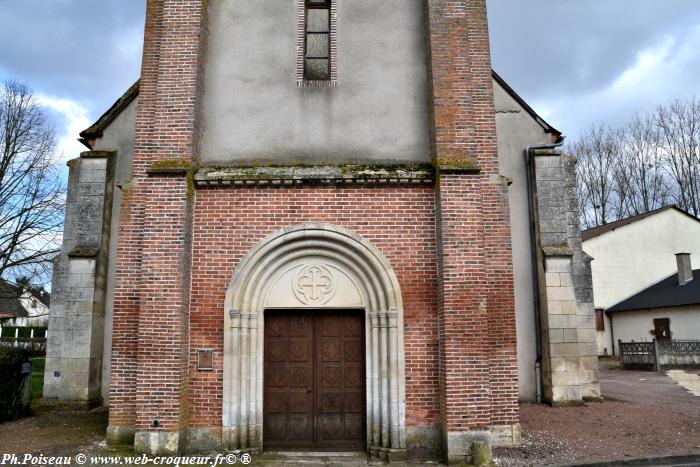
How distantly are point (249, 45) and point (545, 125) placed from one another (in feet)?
27.0

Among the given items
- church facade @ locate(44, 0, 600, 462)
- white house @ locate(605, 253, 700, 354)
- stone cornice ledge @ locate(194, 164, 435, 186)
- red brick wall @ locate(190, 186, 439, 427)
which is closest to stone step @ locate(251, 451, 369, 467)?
church facade @ locate(44, 0, 600, 462)

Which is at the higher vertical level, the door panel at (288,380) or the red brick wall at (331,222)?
the red brick wall at (331,222)

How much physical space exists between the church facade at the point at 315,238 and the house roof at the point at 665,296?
21.2 meters

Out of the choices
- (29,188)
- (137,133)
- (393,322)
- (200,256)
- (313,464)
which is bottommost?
(313,464)

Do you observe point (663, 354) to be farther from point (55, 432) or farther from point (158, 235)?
point (55, 432)

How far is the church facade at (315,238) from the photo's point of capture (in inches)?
335

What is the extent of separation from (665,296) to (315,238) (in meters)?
25.1

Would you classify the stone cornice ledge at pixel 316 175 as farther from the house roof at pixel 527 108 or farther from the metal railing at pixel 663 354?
the metal railing at pixel 663 354

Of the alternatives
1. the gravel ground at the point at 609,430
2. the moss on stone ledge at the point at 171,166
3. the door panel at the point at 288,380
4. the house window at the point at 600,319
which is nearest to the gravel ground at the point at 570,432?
the gravel ground at the point at 609,430

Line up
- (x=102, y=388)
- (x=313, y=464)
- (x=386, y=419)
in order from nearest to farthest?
1. (x=313, y=464)
2. (x=386, y=419)
3. (x=102, y=388)

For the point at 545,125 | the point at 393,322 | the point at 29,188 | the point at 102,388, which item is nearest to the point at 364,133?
the point at 393,322

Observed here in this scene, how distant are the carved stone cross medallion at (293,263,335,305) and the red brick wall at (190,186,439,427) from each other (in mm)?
855

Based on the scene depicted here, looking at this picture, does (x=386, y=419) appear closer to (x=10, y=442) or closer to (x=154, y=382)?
(x=154, y=382)

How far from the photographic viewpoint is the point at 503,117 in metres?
14.1
